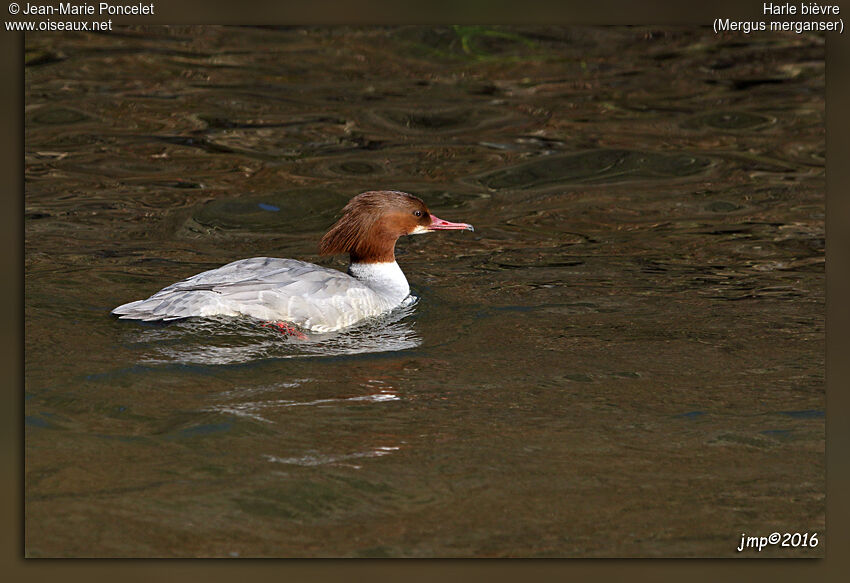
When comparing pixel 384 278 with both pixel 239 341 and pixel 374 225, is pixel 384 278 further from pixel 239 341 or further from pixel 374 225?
pixel 239 341

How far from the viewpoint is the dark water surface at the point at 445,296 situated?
5.10 meters

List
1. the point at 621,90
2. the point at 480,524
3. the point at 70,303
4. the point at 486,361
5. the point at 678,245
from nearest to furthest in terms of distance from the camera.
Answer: the point at 480,524
the point at 486,361
the point at 70,303
the point at 678,245
the point at 621,90

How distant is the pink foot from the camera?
775 centimetres

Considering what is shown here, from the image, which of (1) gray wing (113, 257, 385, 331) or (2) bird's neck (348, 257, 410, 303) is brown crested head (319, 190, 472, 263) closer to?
(2) bird's neck (348, 257, 410, 303)

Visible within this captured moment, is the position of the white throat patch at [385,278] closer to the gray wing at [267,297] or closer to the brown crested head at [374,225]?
the brown crested head at [374,225]

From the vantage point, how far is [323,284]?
8.02m

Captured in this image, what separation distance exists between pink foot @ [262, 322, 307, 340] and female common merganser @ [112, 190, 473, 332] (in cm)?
3

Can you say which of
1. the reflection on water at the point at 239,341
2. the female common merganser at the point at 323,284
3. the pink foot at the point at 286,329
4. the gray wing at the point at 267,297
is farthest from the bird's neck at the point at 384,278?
the pink foot at the point at 286,329

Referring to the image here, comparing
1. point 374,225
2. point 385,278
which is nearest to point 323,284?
point 385,278

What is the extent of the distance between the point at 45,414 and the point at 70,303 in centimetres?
204

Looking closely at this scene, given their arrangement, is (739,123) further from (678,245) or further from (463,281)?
(463,281)

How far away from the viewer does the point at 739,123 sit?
12.6 meters

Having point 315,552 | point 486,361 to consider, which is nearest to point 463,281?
point 486,361

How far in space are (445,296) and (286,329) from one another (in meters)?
1.41
